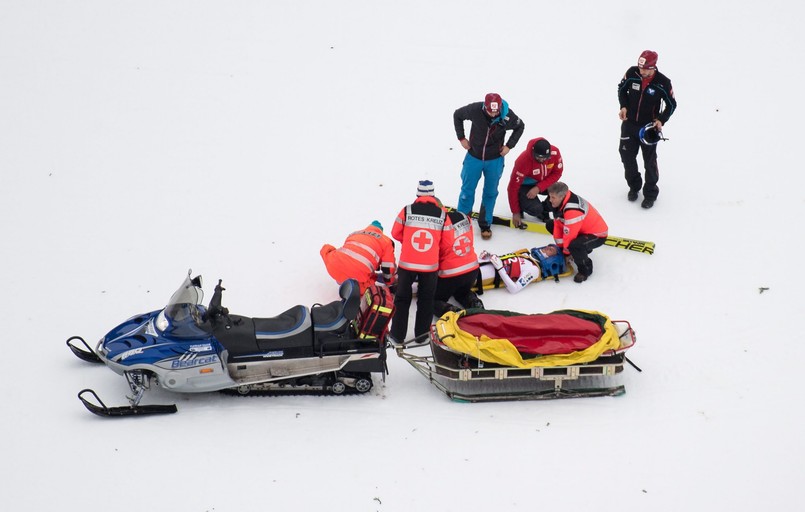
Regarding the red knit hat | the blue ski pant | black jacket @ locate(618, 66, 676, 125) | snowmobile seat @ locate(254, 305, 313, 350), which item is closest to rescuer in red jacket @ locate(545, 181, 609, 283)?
the blue ski pant

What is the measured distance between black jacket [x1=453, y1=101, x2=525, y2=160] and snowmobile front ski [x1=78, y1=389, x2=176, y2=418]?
4.34m

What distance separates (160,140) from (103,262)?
2550mm

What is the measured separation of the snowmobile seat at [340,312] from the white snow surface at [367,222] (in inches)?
26.8

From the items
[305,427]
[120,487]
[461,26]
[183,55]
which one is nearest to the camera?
[120,487]

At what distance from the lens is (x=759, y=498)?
6406mm

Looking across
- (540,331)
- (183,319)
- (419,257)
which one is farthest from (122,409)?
(540,331)

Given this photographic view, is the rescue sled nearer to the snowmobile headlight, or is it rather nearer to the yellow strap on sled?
the yellow strap on sled

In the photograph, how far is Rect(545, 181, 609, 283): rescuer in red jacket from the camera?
8.51 metres

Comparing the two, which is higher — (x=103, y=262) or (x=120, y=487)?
(x=103, y=262)

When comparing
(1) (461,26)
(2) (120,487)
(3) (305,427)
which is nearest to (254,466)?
(3) (305,427)

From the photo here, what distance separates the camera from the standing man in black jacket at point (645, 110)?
366 inches

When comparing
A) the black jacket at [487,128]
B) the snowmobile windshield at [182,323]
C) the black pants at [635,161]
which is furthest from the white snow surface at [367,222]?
the black jacket at [487,128]

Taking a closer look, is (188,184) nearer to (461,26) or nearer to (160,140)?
(160,140)

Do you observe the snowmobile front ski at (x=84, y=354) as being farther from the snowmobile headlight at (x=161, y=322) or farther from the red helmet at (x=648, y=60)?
the red helmet at (x=648, y=60)
